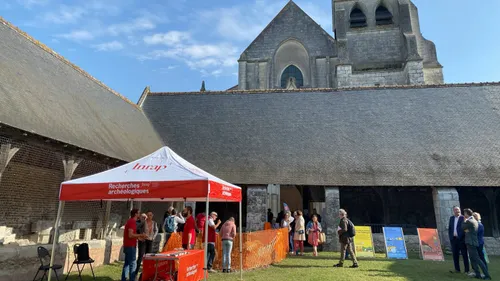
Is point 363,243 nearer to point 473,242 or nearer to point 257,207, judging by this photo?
point 473,242

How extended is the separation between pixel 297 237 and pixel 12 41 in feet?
33.2

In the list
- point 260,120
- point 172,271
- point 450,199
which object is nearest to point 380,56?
point 260,120

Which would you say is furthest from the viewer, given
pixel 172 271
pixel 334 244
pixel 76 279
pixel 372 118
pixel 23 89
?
pixel 372 118

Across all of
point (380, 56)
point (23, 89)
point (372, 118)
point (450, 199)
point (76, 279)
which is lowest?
point (76, 279)

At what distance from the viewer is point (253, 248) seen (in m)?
7.55

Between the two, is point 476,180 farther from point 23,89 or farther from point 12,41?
point 12,41

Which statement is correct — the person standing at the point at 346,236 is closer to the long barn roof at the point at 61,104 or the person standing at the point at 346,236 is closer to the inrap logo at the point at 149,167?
the inrap logo at the point at 149,167

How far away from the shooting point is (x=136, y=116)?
46.6 feet

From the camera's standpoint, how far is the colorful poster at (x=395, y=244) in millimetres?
9188

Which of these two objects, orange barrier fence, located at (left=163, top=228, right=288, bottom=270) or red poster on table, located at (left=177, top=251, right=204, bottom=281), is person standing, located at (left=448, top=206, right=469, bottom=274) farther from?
red poster on table, located at (left=177, top=251, right=204, bottom=281)

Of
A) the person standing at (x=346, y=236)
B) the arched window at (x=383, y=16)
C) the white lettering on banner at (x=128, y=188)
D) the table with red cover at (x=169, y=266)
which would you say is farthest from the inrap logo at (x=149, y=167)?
the arched window at (x=383, y=16)

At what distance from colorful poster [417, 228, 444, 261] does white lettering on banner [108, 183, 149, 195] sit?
7.83 m

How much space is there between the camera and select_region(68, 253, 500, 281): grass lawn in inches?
255

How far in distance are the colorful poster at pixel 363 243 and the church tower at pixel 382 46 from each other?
543 inches
